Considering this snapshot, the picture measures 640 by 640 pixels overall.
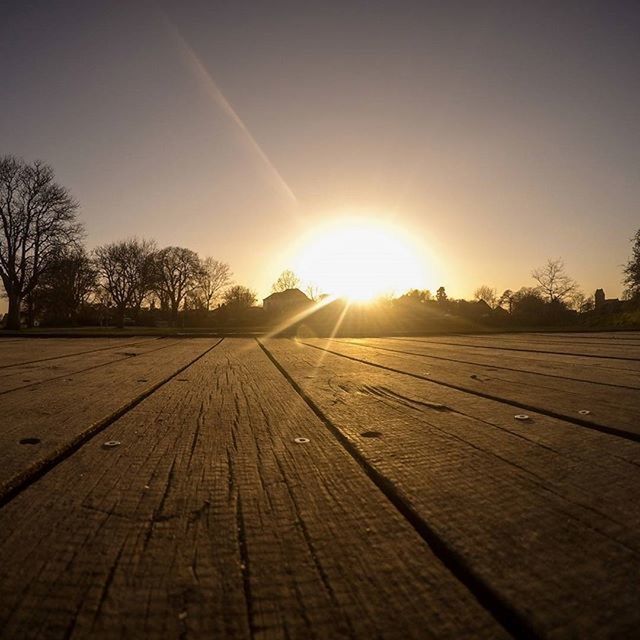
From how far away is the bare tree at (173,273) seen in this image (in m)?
61.1

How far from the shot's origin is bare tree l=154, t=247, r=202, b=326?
2406 inches

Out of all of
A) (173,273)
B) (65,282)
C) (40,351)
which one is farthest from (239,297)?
(40,351)

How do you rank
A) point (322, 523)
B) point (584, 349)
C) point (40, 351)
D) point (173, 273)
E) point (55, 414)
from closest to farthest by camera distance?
point (322, 523) < point (55, 414) < point (584, 349) < point (40, 351) < point (173, 273)

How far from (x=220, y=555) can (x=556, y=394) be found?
171 cm

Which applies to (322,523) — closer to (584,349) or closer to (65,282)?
(584,349)

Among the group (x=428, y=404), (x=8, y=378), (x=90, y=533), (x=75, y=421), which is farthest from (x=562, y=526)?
(x=8, y=378)

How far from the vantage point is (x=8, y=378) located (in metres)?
2.72

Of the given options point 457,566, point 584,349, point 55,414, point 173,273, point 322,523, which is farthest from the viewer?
point 173,273

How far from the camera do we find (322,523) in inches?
31.1

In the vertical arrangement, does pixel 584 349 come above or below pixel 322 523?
above

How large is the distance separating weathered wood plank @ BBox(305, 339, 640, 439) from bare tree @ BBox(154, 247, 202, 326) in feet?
202

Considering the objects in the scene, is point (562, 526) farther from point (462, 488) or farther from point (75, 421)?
point (75, 421)

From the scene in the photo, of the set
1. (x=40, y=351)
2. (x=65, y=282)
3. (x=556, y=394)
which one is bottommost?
(x=40, y=351)

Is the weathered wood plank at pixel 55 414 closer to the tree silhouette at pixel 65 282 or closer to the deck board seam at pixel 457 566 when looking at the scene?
the deck board seam at pixel 457 566
